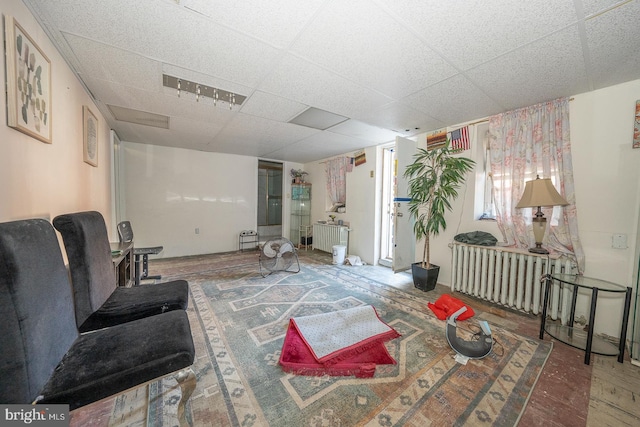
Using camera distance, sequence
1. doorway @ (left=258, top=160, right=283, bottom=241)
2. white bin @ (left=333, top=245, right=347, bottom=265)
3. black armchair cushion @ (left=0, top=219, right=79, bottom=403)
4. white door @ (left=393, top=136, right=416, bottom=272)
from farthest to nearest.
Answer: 1. doorway @ (left=258, top=160, right=283, bottom=241)
2. white bin @ (left=333, top=245, right=347, bottom=265)
3. white door @ (left=393, top=136, right=416, bottom=272)
4. black armchair cushion @ (left=0, top=219, right=79, bottom=403)

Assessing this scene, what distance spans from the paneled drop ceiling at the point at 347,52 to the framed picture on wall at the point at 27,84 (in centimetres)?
26

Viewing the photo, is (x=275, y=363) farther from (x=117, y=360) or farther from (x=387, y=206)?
(x=387, y=206)

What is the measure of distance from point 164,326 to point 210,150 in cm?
433

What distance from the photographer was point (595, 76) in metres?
1.86

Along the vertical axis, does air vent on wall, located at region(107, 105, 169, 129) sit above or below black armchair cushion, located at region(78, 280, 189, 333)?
above

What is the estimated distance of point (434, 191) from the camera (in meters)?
3.00

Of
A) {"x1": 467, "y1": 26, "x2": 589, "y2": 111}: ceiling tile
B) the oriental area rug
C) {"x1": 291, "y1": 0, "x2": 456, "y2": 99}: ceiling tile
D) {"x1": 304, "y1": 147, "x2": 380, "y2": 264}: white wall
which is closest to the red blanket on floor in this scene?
the oriental area rug

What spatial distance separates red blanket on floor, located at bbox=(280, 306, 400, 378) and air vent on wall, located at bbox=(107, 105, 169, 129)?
3.13 metres

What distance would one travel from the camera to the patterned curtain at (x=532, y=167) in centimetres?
222

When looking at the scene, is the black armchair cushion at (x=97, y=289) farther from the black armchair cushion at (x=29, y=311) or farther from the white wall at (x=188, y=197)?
the white wall at (x=188, y=197)

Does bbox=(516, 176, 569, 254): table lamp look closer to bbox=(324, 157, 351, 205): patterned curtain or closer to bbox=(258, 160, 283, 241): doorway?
bbox=(324, 157, 351, 205): patterned curtain

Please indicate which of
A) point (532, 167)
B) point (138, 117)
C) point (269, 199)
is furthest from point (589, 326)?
point (269, 199)

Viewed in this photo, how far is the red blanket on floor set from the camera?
154cm

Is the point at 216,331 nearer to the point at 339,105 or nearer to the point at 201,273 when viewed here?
the point at 201,273
